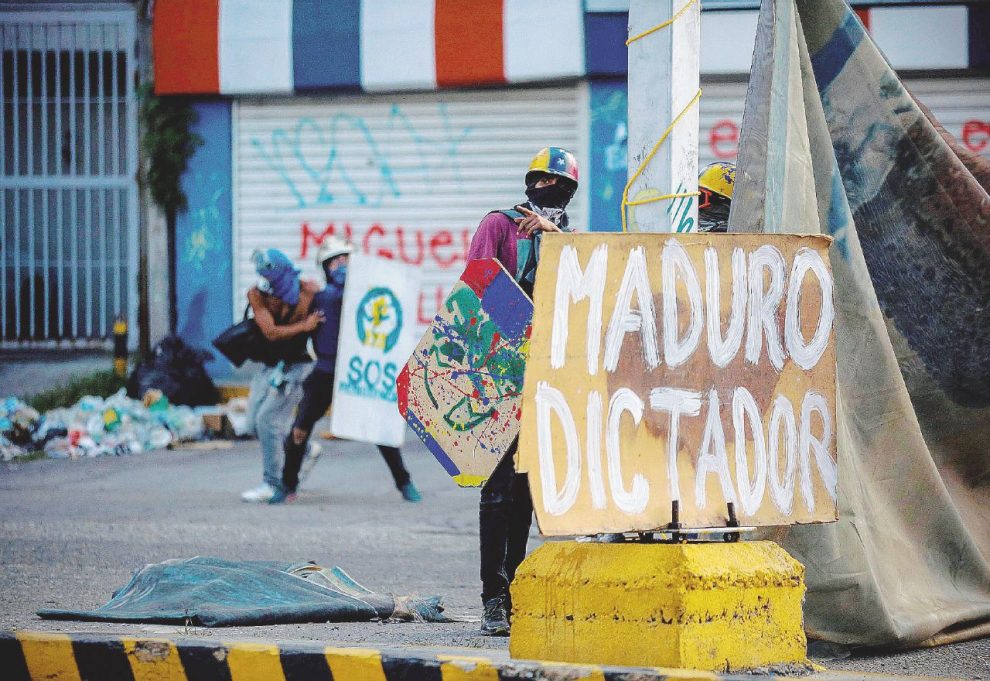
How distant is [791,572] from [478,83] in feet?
33.1

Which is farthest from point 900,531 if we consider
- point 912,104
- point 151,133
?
point 151,133

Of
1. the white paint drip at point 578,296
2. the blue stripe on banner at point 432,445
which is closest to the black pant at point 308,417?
the blue stripe on banner at point 432,445

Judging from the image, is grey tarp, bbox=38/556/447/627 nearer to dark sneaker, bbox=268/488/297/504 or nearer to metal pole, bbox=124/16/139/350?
dark sneaker, bbox=268/488/297/504

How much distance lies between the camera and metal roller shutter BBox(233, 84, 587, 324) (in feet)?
45.5

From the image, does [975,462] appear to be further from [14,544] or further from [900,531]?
[14,544]

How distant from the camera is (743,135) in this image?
4863 millimetres

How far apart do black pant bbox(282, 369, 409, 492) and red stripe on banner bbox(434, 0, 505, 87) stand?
203 inches

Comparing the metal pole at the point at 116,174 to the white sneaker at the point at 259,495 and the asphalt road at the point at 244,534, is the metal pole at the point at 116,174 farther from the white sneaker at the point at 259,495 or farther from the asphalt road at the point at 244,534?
the white sneaker at the point at 259,495

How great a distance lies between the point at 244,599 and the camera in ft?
17.2

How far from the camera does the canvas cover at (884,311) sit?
461 centimetres

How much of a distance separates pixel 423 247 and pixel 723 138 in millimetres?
3148

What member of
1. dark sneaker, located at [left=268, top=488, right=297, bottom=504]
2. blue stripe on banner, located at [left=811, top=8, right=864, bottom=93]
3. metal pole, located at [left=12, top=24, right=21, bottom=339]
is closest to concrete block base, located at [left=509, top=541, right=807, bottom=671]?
blue stripe on banner, located at [left=811, top=8, right=864, bottom=93]

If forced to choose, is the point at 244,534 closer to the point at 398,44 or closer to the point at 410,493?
the point at 410,493

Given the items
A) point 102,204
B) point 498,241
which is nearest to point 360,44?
point 102,204
